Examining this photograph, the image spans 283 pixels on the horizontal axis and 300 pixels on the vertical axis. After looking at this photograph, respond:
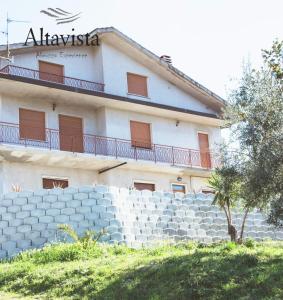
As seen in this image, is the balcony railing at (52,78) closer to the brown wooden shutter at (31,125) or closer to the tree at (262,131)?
the brown wooden shutter at (31,125)

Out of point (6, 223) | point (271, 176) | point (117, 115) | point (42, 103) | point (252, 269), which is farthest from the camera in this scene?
point (117, 115)

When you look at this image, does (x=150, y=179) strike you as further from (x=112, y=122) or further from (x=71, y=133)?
(x=71, y=133)

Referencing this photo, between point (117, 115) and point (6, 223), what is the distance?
34.8 ft

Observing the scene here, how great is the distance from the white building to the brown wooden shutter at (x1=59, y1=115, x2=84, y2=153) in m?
0.04

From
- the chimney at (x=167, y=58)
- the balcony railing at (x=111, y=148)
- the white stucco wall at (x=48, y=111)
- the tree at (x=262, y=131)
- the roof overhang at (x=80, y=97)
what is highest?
the chimney at (x=167, y=58)

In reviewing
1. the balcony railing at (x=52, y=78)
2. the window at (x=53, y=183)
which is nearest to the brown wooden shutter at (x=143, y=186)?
the window at (x=53, y=183)

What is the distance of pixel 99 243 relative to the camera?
1755 centimetres

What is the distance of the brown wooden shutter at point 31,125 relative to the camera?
25031 mm

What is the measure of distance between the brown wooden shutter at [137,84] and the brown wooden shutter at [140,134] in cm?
174

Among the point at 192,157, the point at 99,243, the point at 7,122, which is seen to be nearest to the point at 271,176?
the point at 99,243

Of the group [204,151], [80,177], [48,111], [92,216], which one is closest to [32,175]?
[80,177]

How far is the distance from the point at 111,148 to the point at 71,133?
1.84m

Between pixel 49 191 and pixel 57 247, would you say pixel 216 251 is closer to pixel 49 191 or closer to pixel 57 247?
pixel 57 247

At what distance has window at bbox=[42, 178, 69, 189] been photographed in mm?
24516
